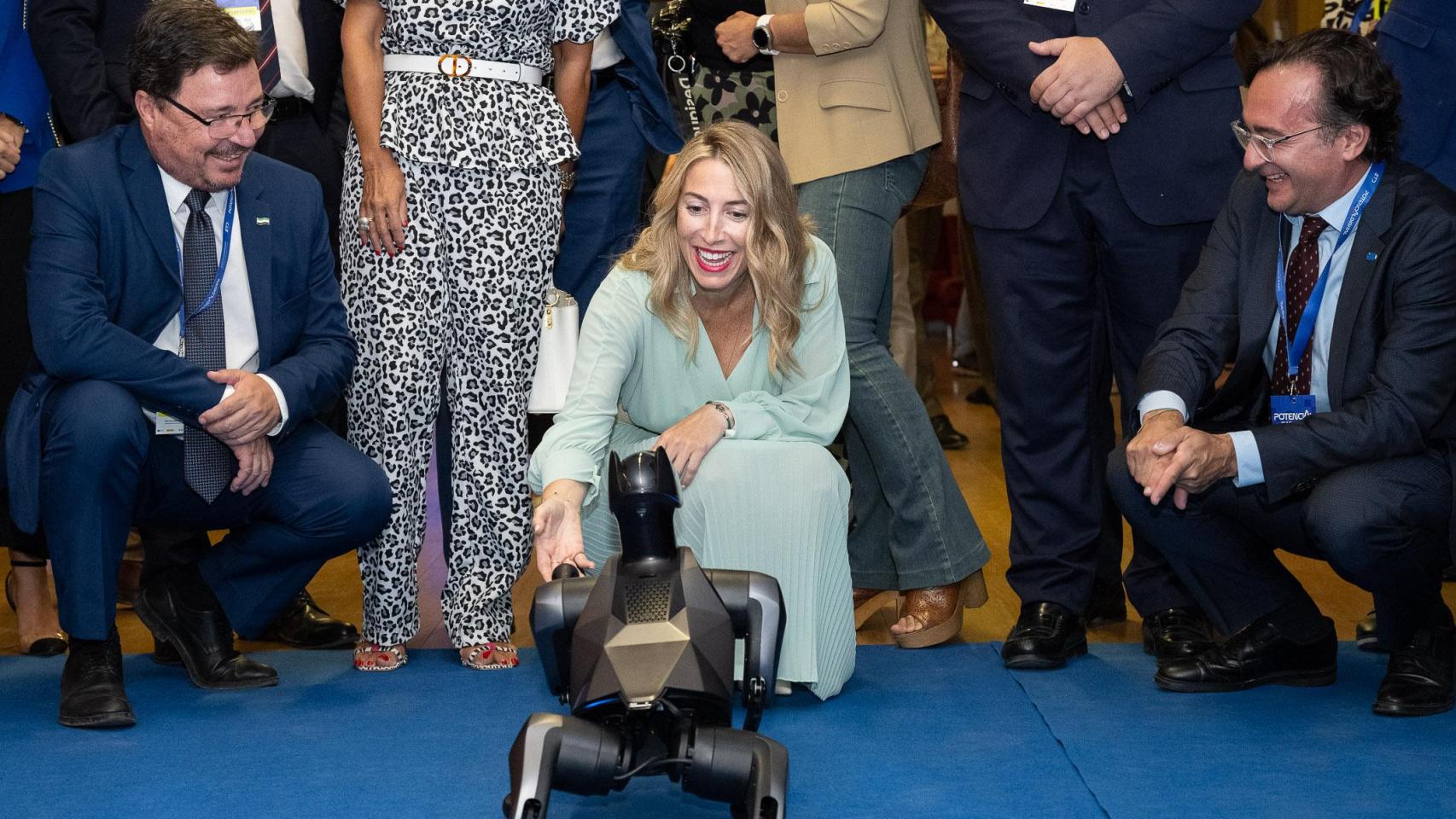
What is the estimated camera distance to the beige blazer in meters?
3.08

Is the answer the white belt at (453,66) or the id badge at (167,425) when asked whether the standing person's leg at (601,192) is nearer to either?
the white belt at (453,66)

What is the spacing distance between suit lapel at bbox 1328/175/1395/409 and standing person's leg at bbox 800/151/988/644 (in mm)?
744

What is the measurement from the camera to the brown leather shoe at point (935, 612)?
3.13 meters

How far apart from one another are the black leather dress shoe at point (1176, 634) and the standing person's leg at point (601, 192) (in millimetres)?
1323

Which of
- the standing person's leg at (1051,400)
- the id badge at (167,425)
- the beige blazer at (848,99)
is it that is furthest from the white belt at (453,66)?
the standing person's leg at (1051,400)

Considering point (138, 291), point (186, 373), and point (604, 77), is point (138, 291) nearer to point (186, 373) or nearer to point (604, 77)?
point (186, 373)

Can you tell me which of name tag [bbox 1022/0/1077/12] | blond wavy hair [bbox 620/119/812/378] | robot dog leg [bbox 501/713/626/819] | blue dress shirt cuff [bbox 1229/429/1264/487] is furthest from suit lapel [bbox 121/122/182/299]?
blue dress shirt cuff [bbox 1229/429/1264/487]

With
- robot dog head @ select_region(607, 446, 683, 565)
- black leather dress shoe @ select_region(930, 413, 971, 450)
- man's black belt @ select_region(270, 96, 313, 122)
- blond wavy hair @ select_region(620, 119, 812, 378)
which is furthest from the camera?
black leather dress shoe @ select_region(930, 413, 971, 450)

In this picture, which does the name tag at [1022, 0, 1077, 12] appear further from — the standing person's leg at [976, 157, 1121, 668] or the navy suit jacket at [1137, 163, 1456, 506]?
the navy suit jacket at [1137, 163, 1456, 506]

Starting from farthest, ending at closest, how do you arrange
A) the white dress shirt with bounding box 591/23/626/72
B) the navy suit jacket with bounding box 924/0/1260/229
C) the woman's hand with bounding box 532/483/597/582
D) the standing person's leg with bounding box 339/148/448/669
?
1. the white dress shirt with bounding box 591/23/626/72
2. the standing person's leg with bounding box 339/148/448/669
3. the navy suit jacket with bounding box 924/0/1260/229
4. the woman's hand with bounding box 532/483/597/582

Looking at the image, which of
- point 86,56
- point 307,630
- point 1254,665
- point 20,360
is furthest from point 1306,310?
point 20,360

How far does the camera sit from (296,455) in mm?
2977

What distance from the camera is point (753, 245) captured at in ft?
9.05

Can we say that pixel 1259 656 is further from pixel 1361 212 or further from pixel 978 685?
pixel 1361 212
